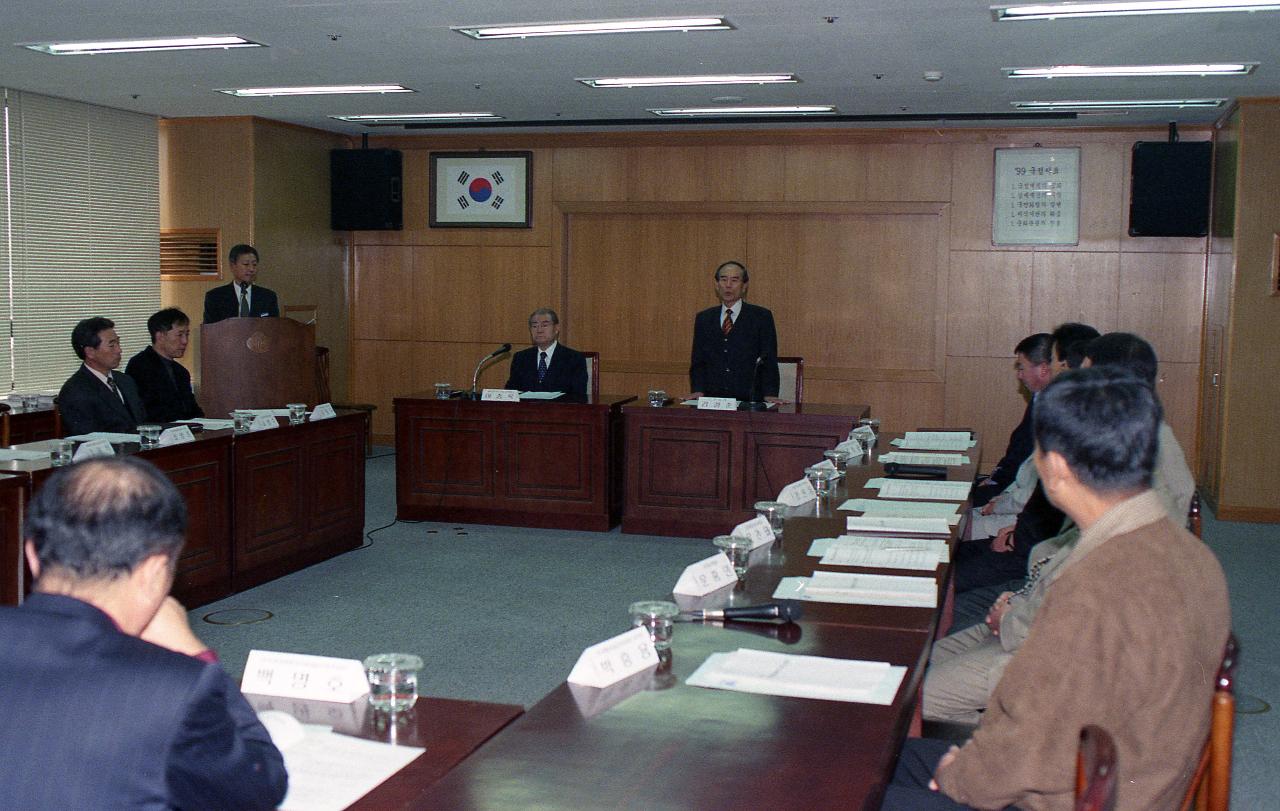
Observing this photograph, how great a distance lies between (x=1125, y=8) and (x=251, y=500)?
4.51 meters

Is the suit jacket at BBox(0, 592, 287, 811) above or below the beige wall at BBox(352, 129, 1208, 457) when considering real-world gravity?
below

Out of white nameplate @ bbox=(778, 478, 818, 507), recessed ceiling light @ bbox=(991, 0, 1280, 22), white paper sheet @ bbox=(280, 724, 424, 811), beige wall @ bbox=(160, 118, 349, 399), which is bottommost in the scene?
white paper sheet @ bbox=(280, 724, 424, 811)

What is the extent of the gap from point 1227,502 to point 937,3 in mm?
4404

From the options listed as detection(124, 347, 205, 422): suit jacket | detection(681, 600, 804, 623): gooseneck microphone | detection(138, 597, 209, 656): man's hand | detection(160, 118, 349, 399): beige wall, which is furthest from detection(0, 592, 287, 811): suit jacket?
detection(160, 118, 349, 399): beige wall

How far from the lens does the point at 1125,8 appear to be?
5461 mm

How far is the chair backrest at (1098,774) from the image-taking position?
142 centimetres

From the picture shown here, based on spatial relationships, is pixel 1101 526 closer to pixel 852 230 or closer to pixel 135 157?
pixel 852 230

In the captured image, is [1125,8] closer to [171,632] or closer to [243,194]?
[171,632]

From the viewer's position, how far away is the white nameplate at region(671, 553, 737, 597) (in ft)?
9.26

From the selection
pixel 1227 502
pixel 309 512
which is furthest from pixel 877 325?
pixel 309 512

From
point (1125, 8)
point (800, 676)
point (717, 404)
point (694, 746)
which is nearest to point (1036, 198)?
point (717, 404)

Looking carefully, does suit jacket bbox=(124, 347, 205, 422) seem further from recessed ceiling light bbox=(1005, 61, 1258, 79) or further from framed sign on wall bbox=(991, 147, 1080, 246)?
framed sign on wall bbox=(991, 147, 1080, 246)

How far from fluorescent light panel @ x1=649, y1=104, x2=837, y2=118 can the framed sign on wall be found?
1.51 metres

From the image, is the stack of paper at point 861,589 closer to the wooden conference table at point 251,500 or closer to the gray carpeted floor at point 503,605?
the gray carpeted floor at point 503,605
